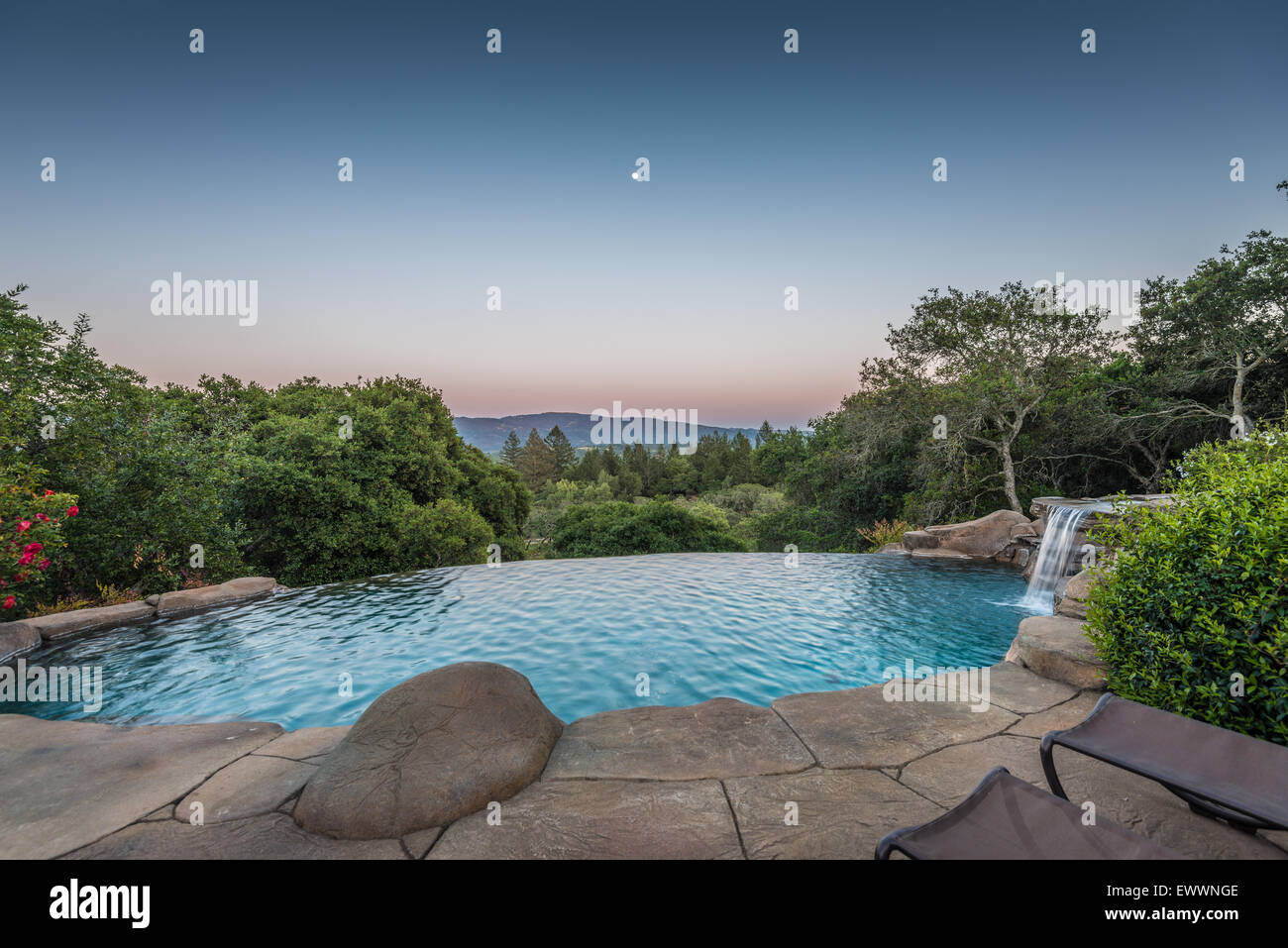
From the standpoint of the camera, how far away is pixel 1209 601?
2.23m

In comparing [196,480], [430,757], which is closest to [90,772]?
[430,757]

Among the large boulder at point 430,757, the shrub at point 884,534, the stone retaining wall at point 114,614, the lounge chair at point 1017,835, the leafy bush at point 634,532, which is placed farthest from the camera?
the leafy bush at point 634,532

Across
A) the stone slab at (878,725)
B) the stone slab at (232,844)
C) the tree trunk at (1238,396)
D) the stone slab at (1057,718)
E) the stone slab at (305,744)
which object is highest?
the tree trunk at (1238,396)

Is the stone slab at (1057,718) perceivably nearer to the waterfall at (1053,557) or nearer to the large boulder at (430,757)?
the large boulder at (430,757)

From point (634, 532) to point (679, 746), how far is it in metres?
12.4

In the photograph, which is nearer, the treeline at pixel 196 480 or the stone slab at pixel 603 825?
the stone slab at pixel 603 825

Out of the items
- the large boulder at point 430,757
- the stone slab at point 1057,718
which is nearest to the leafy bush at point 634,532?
the large boulder at point 430,757

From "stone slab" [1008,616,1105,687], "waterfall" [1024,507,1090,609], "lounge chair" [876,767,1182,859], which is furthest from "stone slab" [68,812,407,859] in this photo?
"waterfall" [1024,507,1090,609]

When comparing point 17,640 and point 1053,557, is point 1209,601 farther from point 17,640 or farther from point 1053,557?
point 17,640

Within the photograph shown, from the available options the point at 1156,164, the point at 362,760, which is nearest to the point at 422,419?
the point at 362,760

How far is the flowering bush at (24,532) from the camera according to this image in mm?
5137

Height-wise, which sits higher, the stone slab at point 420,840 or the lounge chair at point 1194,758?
the lounge chair at point 1194,758

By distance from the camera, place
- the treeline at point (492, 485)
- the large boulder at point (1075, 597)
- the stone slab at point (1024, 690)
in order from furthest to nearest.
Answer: the treeline at point (492, 485) → the large boulder at point (1075, 597) → the stone slab at point (1024, 690)

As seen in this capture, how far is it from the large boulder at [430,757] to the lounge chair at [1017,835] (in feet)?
5.54
